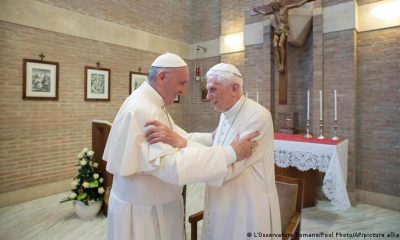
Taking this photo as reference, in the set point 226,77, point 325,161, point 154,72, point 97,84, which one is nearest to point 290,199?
point 226,77

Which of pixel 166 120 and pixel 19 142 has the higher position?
pixel 166 120

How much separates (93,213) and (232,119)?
3.17 meters

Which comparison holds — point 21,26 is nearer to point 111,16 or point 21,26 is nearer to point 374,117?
point 111,16

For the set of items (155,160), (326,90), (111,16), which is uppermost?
(111,16)

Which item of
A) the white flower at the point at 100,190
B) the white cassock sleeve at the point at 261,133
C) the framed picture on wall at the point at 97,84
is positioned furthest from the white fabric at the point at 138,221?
the framed picture on wall at the point at 97,84

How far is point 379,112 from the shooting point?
4.69m

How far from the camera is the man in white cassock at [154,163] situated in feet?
4.95

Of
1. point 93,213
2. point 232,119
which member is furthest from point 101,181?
point 232,119

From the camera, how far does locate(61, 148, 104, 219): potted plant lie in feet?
13.1

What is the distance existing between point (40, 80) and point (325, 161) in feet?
16.9

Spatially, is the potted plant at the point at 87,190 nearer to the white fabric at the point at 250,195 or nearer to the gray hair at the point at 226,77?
the white fabric at the point at 250,195

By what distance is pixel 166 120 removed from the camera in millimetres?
1874

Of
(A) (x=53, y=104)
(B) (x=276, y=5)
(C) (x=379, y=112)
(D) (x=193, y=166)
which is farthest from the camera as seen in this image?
(A) (x=53, y=104)

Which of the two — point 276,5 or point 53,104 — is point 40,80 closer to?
point 53,104
